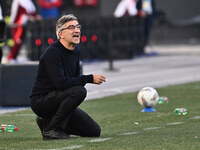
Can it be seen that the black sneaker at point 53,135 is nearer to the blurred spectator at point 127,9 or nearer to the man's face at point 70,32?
the man's face at point 70,32

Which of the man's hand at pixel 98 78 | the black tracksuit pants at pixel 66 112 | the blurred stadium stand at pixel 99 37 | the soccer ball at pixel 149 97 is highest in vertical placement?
the man's hand at pixel 98 78

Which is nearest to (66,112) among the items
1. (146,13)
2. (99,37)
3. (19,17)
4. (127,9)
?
(19,17)

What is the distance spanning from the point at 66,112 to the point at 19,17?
16.0 metres

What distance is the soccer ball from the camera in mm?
11547

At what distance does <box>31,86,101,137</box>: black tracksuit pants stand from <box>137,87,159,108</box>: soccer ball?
8.19 feet

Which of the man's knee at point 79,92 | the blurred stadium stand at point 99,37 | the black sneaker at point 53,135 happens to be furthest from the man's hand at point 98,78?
the blurred stadium stand at point 99,37

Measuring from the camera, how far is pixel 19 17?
2466 centimetres

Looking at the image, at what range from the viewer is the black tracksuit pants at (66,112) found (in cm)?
890

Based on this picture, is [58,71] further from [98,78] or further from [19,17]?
[19,17]

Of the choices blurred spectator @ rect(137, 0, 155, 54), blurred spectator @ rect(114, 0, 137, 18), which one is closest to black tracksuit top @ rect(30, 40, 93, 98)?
blurred spectator @ rect(137, 0, 155, 54)

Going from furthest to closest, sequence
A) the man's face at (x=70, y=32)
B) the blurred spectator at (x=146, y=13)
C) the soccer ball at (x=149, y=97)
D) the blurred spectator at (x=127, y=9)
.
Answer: the blurred spectator at (x=127, y=9)
the blurred spectator at (x=146, y=13)
the soccer ball at (x=149, y=97)
the man's face at (x=70, y=32)

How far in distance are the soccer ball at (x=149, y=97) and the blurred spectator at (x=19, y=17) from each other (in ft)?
42.5

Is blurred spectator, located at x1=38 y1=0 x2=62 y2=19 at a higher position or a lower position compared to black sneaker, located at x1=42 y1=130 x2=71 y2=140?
lower

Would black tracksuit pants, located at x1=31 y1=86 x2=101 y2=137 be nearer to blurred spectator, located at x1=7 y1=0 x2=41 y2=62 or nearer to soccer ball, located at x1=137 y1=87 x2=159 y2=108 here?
soccer ball, located at x1=137 y1=87 x2=159 y2=108
